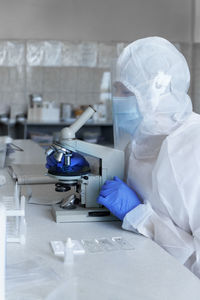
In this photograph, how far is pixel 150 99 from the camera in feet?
5.64

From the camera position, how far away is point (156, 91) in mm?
1721

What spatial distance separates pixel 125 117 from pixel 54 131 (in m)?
4.05

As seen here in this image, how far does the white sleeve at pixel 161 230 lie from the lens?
4.67 feet

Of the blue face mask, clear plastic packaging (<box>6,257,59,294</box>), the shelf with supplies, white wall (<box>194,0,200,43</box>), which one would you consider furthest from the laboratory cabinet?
clear plastic packaging (<box>6,257,59,294</box>)

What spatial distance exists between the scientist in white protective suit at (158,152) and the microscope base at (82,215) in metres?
0.09

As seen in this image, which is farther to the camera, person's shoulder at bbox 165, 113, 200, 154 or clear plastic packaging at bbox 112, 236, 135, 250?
person's shoulder at bbox 165, 113, 200, 154

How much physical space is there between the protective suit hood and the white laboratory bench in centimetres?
40

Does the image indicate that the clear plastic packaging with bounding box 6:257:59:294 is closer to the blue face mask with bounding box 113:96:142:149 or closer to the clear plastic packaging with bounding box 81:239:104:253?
the clear plastic packaging with bounding box 81:239:104:253

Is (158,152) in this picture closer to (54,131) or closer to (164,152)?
(164,152)

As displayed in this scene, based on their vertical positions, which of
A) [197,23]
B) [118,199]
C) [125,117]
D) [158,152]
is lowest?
[118,199]

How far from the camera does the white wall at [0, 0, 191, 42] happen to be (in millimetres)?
5883

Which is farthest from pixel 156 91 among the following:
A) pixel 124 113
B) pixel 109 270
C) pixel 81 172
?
pixel 109 270

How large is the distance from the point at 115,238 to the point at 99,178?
299 mm

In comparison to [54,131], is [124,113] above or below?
above
